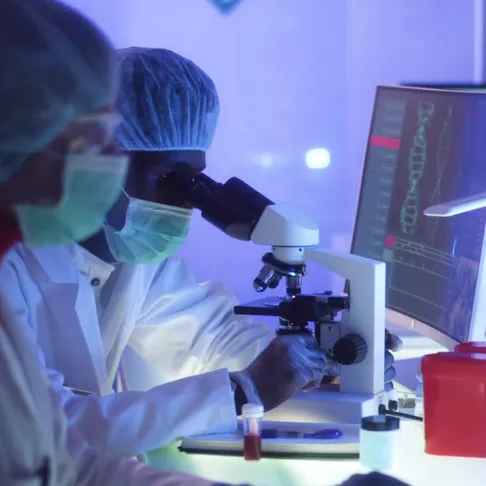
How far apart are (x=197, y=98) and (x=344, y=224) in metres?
0.89

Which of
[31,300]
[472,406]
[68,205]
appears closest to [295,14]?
[31,300]

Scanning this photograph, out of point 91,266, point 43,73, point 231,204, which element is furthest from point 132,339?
point 43,73

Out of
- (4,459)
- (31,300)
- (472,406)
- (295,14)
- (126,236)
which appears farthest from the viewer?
(295,14)

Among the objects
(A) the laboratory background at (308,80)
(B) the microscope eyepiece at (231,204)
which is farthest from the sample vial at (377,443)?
(A) the laboratory background at (308,80)

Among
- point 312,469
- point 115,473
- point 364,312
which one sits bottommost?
point 312,469

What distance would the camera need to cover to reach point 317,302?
1.71 metres

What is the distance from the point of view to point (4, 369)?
3.48 ft

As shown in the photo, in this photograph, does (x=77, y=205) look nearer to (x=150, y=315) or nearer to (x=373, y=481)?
(x=373, y=481)

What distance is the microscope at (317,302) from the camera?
169 centimetres

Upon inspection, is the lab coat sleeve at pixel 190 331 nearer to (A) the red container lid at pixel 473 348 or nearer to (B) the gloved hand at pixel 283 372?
(B) the gloved hand at pixel 283 372

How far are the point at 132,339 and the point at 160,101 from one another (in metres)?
0.64

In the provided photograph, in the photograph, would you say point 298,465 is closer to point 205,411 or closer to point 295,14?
point 205,411

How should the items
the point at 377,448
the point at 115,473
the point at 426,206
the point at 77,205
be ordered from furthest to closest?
the point at 426,206 → the point at 377,448 → the point at 115,473 → the point at 77,205

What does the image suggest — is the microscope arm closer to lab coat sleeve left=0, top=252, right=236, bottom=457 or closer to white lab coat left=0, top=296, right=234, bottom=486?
lab coat sleeve left=0, top=252, right=236, bottom=457
